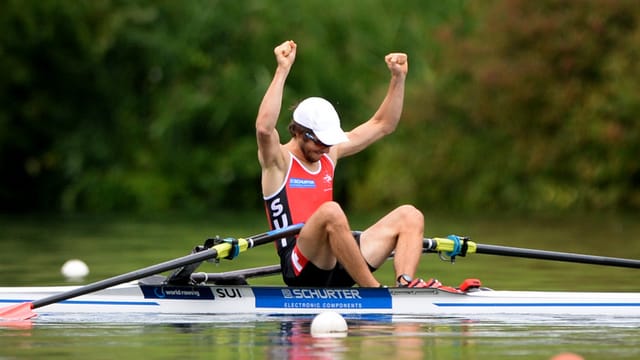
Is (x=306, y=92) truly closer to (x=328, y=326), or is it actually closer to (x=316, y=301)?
(x=316, y=301)

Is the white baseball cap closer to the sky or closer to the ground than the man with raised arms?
closer to the sky

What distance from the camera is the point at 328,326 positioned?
9.49m

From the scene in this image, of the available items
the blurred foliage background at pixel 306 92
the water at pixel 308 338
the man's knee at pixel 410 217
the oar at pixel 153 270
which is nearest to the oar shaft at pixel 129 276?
the oar at pixel 153 270

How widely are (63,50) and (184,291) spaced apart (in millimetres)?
23845

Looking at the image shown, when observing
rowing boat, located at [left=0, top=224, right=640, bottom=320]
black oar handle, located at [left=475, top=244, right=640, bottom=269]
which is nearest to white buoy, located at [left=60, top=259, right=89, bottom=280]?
rowing boat, located at [left=0, top=224, right=640, bottom=320]

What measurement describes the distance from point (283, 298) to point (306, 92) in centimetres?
2210

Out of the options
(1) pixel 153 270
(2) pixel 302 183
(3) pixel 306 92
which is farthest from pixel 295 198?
(3) pixel 306 92

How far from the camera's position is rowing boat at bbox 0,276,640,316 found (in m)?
10.6

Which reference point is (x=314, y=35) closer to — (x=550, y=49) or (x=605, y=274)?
(x=550, y=49)

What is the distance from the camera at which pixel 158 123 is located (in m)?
32.9

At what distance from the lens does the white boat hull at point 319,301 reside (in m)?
10.6

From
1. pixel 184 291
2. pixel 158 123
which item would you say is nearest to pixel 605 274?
pixel 184 291

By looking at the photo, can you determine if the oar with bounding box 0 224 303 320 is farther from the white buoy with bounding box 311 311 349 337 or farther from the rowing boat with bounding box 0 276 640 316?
the white buoy with bounding box 311 311 349 337

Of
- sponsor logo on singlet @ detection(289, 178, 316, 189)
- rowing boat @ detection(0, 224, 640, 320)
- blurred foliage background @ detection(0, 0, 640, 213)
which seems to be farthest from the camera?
blurred foliage background @ detection(0, 0, 640, 213)
